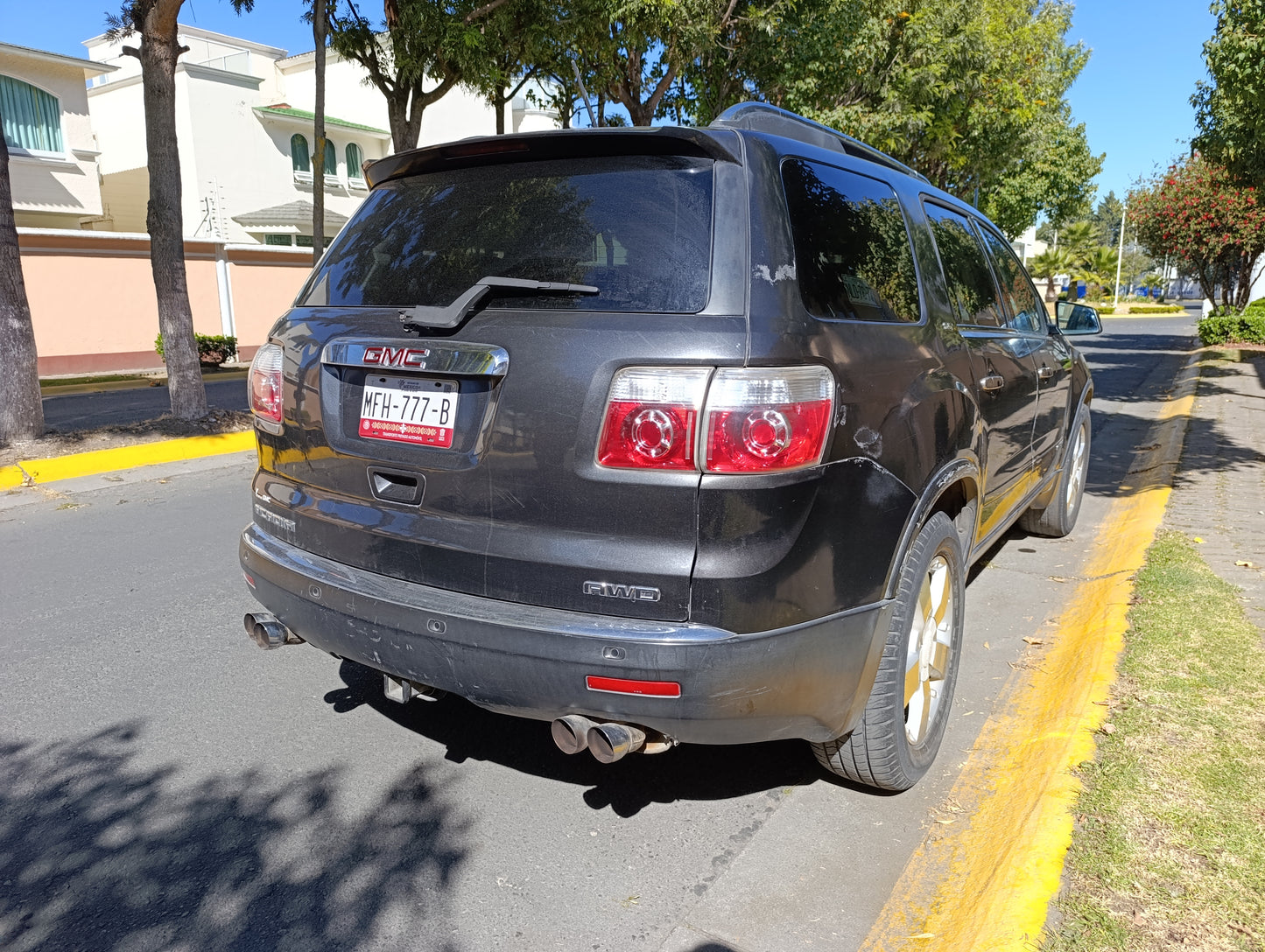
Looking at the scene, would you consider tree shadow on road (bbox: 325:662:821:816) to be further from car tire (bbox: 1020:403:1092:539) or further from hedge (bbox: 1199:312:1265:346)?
hedge (bbox: 1199:312:1265:346)

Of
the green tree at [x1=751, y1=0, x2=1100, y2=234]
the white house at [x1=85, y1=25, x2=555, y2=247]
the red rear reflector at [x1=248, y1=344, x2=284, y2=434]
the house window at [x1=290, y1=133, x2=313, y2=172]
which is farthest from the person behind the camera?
the house window at [x1=290, y1=133, x2=313, y2=172]

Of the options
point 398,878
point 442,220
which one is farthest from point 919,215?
point 398,878

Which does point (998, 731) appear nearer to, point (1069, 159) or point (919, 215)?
point (919, 215)

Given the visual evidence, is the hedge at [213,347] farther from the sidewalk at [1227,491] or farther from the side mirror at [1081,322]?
the sidewalk at [1227,491]

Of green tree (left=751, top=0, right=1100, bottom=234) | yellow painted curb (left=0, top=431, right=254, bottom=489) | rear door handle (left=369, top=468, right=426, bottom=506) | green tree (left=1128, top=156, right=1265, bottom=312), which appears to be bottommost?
yellow painted curb (left=0, top=431, right=254, bottom=489)

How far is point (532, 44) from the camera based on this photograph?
41.9 feet

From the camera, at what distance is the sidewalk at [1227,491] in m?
4.82

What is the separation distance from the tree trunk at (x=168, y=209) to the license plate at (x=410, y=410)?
7406 millimetres

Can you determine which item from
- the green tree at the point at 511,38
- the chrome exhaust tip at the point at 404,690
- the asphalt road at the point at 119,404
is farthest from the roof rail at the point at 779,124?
the green tree at the point at 511,38

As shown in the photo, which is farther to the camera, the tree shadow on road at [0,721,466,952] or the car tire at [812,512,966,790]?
the car tire at [812,512,966,790]

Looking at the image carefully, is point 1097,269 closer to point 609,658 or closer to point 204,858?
point 609,658

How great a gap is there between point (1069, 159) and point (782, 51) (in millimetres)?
26367

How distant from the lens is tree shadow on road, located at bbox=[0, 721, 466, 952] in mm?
2303

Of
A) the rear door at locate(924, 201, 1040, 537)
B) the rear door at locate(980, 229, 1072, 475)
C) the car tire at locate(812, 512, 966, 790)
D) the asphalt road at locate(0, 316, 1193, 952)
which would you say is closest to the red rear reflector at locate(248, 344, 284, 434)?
the asphalt road at locate(0, 316, 1193, 952)
